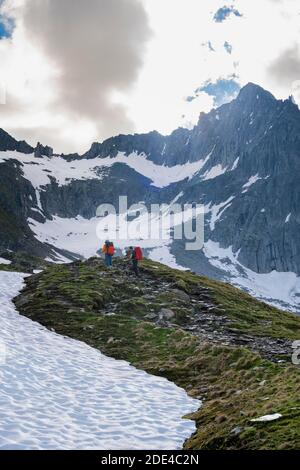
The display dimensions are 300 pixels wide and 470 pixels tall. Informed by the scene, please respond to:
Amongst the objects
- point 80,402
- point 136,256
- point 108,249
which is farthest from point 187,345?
point 108,249

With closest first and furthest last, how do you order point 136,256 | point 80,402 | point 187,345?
1. point 80,402
2. point 187,345
3. point 136,256

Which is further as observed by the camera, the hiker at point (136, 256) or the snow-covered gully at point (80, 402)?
the hiker at point (136, 256)

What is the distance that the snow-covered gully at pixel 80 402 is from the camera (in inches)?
463

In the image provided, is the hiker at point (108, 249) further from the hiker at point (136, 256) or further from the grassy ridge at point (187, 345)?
the hiker at point (136, 256)

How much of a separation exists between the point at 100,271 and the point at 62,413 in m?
31.2

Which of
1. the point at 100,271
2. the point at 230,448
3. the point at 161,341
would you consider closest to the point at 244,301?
the point at 100,271

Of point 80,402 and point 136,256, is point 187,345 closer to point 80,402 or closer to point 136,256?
point 80,402

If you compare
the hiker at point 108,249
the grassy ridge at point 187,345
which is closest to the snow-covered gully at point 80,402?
the grassy ridge at point 187,345

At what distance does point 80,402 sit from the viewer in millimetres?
15008

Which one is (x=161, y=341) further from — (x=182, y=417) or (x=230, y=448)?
(x=230, y=448)

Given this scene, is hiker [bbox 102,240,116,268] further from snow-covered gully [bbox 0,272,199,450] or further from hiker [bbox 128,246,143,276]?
snow-covered gully [bbox 0,272,199,450]

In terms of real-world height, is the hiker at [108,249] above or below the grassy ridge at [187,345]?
above

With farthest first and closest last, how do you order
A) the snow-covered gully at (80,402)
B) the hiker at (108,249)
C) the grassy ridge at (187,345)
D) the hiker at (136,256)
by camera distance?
the hiker at (108,249), the hiker at (136,256), the snow-covered gully at (80,402), the grassy ridge at (187,345)
